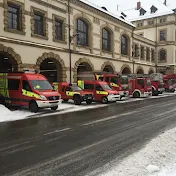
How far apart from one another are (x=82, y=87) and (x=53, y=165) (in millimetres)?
17789

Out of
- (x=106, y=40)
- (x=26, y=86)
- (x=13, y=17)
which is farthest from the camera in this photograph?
(x=106, y=40)

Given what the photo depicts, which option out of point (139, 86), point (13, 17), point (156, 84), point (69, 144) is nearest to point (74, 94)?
point (13, 17)

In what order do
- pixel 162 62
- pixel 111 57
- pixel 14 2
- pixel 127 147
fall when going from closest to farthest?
pixel 127 147 → pixel 14 2 → pixel 111 57 → pixel 162 62

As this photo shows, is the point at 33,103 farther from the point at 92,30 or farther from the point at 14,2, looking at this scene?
the point at 92,30

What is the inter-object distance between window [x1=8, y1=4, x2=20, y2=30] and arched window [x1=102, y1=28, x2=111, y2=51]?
1470 cm

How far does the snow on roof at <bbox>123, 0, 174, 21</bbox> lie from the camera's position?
5424cm

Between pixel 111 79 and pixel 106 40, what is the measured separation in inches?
391

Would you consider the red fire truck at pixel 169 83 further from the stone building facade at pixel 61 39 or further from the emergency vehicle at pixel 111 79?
the emergency vehicle at pixel 111 79

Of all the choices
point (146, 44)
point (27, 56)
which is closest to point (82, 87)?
point (27, 56)

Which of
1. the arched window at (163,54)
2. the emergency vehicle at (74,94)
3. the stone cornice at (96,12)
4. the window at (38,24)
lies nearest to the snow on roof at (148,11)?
the arched window at (163,54)

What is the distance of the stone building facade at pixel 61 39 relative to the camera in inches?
832

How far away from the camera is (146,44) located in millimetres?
48469

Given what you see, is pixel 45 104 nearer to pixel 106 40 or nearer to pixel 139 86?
pixel 139 86

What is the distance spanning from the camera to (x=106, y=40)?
3450 centimetres
